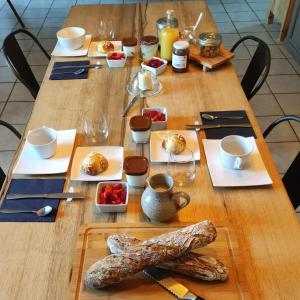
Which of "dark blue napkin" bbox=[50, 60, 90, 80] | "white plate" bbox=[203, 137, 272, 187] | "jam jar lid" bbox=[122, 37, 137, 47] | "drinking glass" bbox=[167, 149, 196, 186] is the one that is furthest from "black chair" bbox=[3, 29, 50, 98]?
"white plate" bbox=[203, 137, 272, 187]

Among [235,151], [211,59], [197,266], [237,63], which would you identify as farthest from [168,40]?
[237,63]

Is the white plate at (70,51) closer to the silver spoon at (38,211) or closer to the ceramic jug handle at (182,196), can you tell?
the silver spoon at (38,211)

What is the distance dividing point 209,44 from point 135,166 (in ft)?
2.80

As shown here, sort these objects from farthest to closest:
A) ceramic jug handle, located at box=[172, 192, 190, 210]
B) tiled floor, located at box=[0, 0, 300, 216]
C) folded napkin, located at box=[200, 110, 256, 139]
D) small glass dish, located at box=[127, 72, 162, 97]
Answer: tiled floor, located at box=[0, 0, 300, 216] → small glass dish, located at box=[127, 72, 162, 97] → folded napkin, located at box=[200, 110, 256, 139] → ceramic jug handle, located at box=[172, 192, 190, 210]

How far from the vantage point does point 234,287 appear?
0.79 metres

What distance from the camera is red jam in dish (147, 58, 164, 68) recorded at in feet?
5.29

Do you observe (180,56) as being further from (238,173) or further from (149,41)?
(238,173)

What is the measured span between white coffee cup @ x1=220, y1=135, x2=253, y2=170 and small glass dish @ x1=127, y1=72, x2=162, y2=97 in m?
0.48

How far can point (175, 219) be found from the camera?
0.97 meters

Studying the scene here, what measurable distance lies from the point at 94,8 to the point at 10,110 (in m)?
1.03

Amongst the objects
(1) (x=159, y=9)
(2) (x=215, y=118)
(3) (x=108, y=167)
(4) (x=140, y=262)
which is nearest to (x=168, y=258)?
(4) (x=140, y=262)

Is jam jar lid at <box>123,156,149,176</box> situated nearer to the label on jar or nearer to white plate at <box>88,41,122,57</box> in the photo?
the label on jar

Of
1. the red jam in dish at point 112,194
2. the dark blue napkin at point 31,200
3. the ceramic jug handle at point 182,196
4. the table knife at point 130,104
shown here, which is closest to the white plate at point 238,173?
the ceramic jug handle at point 182,196

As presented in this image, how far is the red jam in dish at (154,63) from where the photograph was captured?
1613mm
